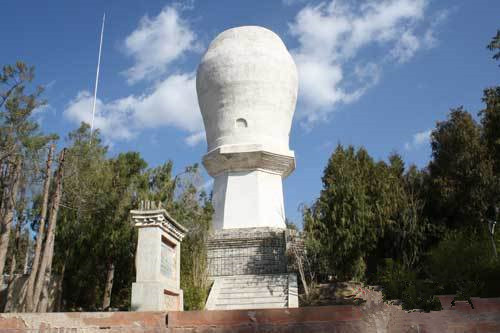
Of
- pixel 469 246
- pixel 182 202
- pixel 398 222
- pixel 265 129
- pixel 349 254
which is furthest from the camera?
pixel 265 129

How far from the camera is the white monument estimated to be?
736 inches

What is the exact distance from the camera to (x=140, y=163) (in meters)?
14.8

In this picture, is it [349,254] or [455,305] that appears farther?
[349,254]

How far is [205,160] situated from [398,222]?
7.44 m

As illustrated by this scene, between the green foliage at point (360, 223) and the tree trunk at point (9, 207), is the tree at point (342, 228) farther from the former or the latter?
the tree trunk at point (9, 207)

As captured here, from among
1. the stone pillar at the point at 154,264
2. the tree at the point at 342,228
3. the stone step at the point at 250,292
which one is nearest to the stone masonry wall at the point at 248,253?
the stone step at the point at 250,292

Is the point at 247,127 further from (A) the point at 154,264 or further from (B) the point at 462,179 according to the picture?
(A) the point at 154,264

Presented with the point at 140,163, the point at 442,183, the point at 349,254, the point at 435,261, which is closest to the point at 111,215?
the point at 140,163

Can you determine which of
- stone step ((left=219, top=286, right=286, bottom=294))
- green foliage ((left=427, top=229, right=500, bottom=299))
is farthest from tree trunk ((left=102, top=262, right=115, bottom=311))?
green foliage ((left=427, top=229, right=500, bottom=299))

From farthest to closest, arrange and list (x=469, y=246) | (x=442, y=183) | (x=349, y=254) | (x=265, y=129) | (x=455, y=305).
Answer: (x=265, y=129)
(x=442, y=183)
(x=349, y=254)
(x=469, y=246)
(x=455, y=305)

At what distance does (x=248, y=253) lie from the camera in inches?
607

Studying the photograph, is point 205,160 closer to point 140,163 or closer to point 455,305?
point 140,163

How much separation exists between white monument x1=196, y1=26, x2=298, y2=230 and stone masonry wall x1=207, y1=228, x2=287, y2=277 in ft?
7.99

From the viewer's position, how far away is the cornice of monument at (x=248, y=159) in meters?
18.5
